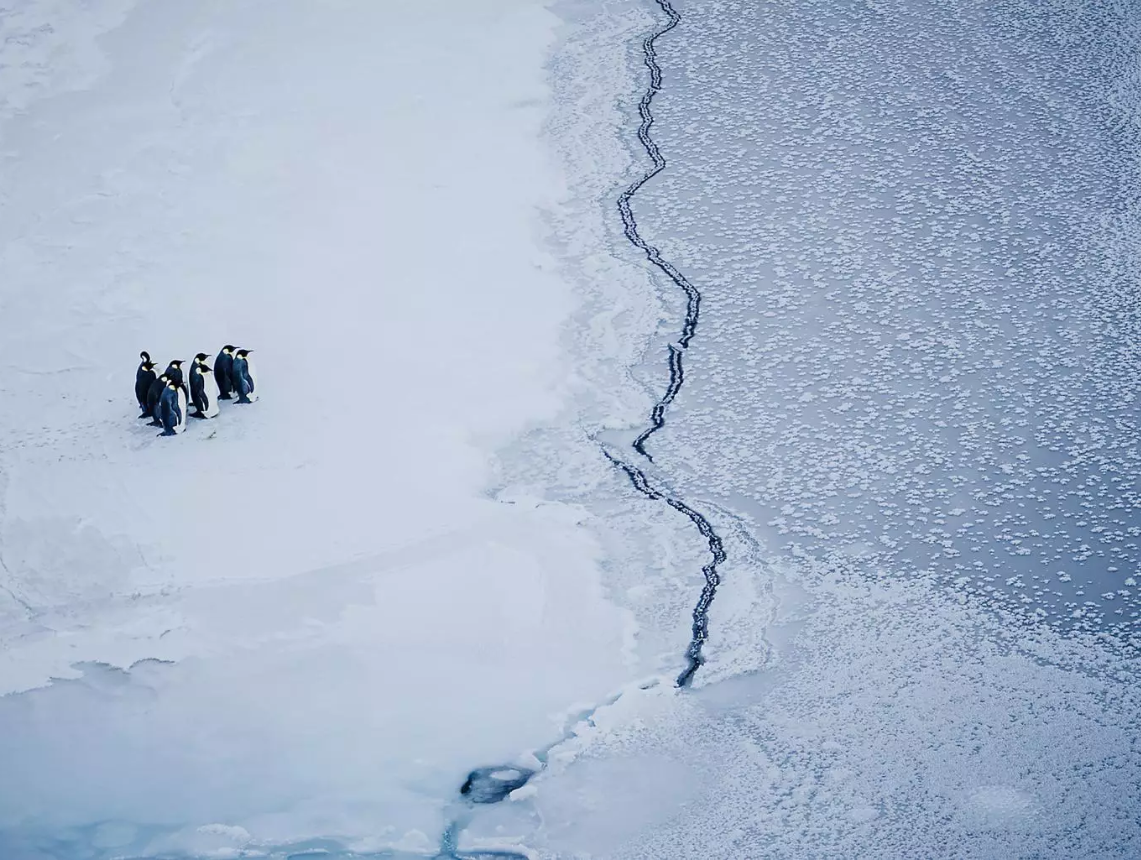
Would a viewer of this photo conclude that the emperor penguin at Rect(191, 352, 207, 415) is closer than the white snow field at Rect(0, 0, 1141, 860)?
No

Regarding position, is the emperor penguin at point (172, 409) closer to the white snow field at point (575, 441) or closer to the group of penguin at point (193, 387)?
the group of penguin at point (193, 387)

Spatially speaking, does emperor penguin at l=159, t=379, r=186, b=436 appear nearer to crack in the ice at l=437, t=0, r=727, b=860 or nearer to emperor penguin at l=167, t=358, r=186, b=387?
emperor penguin at l=167, t=358, r=186, b=387

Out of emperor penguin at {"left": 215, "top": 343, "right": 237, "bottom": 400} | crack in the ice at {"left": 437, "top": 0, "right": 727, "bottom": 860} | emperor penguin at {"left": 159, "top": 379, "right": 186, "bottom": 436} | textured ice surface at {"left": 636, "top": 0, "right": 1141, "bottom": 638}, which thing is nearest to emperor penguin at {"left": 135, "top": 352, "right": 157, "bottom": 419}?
emperor penguin at {"left": 159, "top": 379, "right": 186, "bottom": 436}

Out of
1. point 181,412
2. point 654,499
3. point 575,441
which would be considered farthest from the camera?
point 181,412

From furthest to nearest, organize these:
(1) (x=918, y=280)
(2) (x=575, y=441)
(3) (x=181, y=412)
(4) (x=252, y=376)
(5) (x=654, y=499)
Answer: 1. (1) (x=918, y=280)
2. (4) (x=252, y=376)
3. (3) (x=181, y=412)
4. (2) (x=575, y=441)
5. (5) (x=654, y=499)

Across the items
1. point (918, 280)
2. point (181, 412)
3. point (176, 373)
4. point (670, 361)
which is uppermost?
point (918, 280)

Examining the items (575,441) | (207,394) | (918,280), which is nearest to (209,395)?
(207,394)

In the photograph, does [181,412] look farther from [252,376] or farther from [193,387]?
[252,376]
